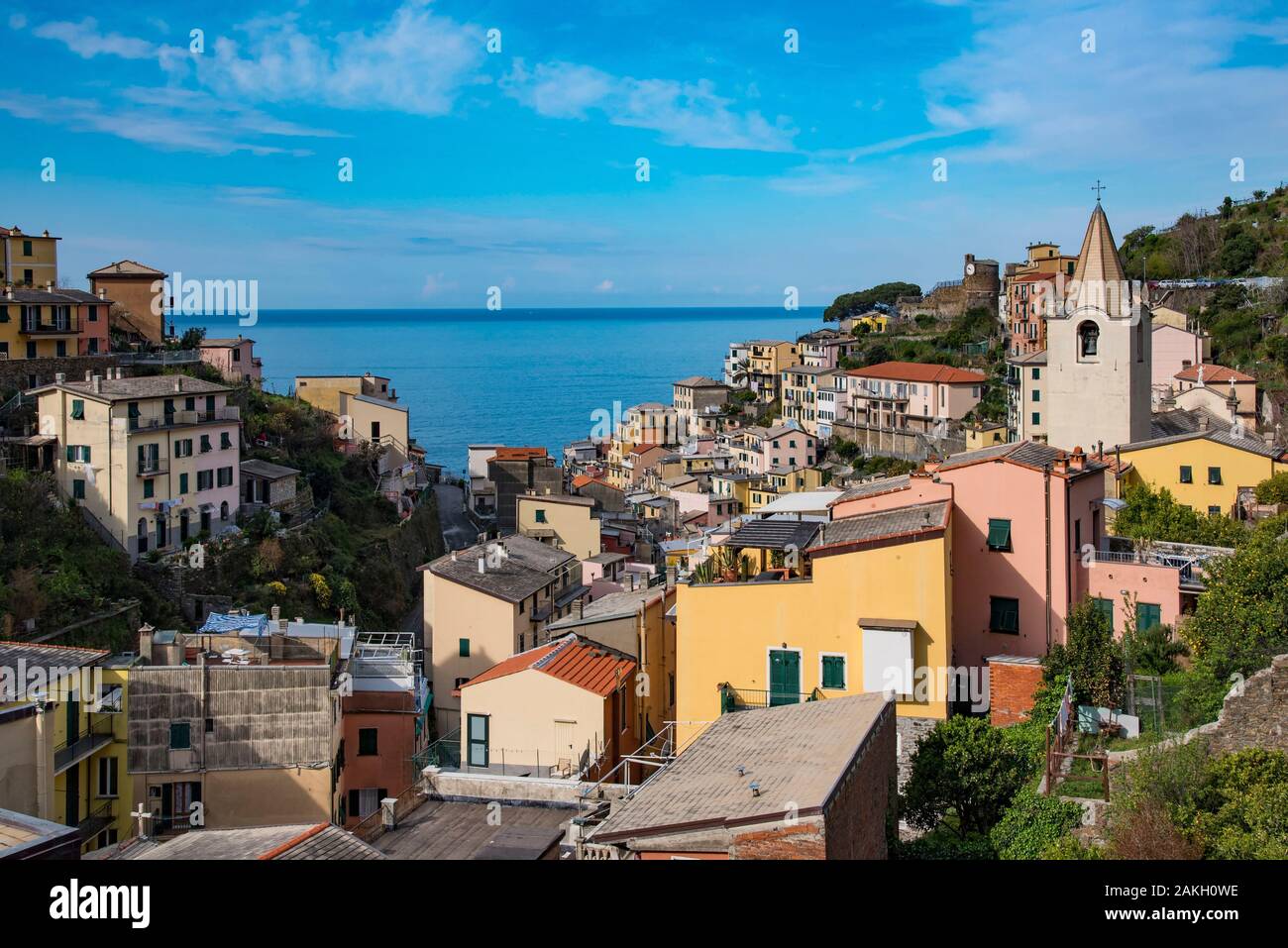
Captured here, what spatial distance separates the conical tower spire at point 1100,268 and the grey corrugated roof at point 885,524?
1986 centimetres

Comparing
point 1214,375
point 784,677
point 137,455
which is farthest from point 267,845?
point 1214,375

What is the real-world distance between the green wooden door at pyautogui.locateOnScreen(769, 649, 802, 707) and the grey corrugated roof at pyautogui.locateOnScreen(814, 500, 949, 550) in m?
1.34

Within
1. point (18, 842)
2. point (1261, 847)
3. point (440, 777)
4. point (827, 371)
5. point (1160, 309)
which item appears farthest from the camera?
point (827, 371)

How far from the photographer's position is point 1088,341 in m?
34.7

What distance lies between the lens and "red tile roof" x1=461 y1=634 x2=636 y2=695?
15383 mm

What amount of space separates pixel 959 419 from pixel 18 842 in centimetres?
5646

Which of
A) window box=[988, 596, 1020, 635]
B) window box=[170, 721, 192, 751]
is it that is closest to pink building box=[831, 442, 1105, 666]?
window box=[988, 596, 1020, 635]

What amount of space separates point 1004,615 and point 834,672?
3.13m

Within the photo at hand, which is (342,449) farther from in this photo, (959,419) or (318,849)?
(318,849)

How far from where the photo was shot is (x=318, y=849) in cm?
806

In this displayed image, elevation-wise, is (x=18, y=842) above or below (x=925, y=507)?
below

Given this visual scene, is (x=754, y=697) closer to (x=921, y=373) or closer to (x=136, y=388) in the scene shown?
(x=136, y=388)
